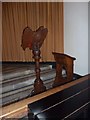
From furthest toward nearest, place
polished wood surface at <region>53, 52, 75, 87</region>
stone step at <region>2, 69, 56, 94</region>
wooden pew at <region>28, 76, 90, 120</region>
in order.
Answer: stone step at <region>2, 69, 56, 94</region>, polished wood surface at <region>53, 52, 75, 87</region>, wooden pew at <region>28, 76, 90, 120</region>

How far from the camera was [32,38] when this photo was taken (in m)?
1.75

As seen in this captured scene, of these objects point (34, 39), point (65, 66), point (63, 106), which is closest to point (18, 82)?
point (65, 66)

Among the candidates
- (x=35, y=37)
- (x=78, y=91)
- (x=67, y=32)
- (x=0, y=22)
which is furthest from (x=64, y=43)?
(x=78, y=91)

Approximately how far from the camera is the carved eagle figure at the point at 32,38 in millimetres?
1700

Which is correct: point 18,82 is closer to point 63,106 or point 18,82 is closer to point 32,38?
point 32,38

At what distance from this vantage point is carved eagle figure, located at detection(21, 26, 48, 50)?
5.58ft

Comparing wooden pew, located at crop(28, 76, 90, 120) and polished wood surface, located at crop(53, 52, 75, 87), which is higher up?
polished wood surface, located at crop(53, 52, 75, 87)

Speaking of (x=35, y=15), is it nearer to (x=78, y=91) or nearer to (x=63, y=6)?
(x=63, y=6)

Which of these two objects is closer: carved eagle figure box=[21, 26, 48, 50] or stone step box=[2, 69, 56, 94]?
carved eagle figure box=[21, 26, 48, 50]

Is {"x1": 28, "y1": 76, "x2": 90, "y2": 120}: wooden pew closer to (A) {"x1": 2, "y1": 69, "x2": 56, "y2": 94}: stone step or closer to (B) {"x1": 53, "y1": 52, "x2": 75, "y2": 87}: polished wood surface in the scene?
(B) {"x1": 53, "y1": 52, "x2": 75, "y2": 87}: polished wood surface

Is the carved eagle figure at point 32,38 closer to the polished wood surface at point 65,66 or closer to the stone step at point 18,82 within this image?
the polished wood surface at point 65,66

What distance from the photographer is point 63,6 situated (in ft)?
15.4

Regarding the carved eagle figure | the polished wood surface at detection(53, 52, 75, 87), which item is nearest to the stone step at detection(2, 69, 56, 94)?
the polished wood surface at detection(53, 52, 75, 87)

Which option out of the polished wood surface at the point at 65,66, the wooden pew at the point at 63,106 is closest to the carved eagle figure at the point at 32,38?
the polished wood surface at the point at 65,66
